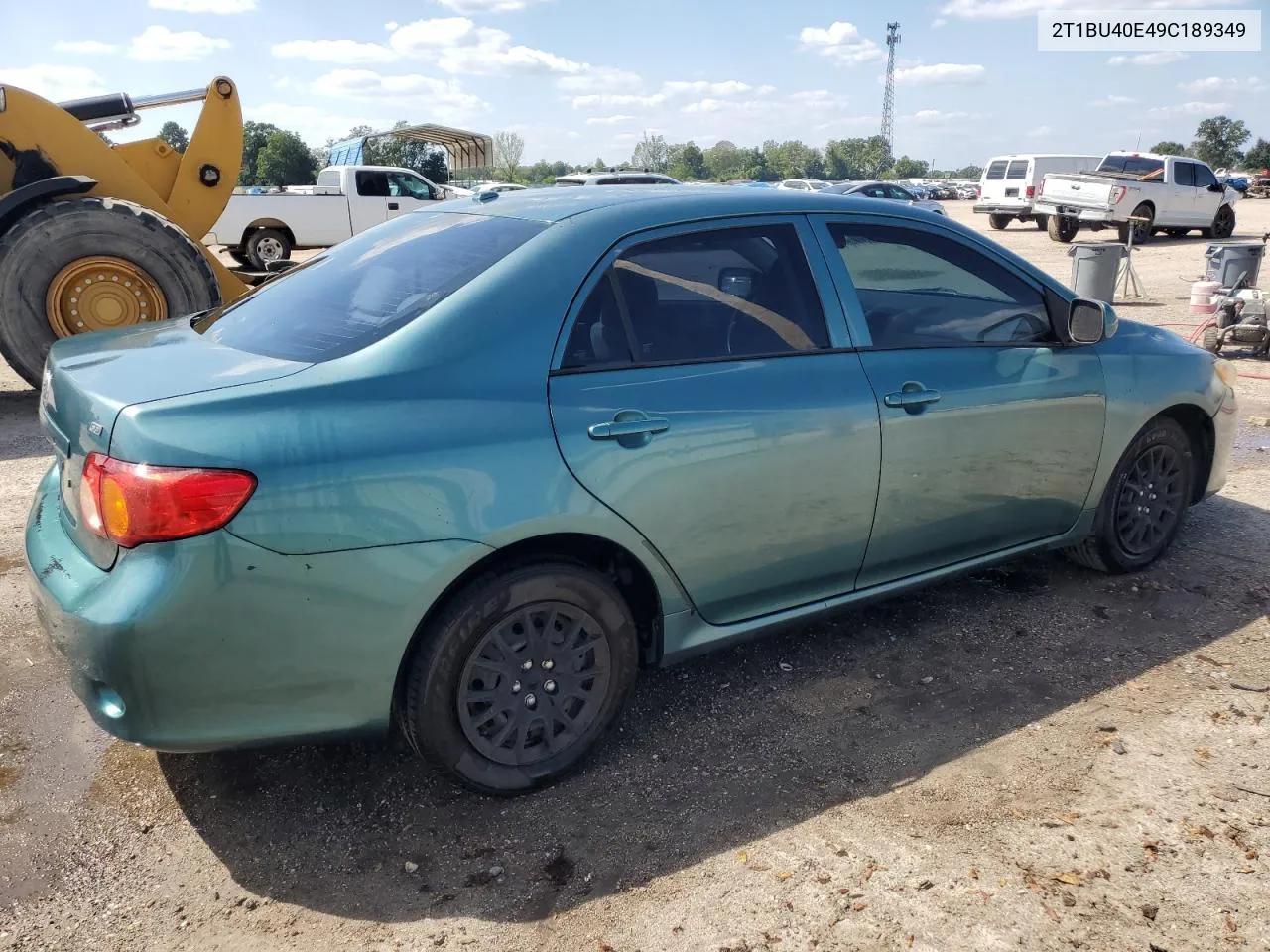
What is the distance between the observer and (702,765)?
10.2ft

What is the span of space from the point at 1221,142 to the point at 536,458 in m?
106

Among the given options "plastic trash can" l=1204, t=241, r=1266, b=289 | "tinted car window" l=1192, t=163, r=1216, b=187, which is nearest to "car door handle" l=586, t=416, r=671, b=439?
"plastic trash can" l=1204, t=241, r=1266, b=289

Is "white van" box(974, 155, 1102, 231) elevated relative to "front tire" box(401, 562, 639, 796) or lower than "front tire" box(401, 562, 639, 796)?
elevated

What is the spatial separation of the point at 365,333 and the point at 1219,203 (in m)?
27.3

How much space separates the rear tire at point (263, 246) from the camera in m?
18.3

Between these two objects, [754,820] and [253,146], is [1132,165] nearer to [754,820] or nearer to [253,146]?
[754,820]

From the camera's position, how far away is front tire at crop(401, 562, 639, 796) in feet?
8.84

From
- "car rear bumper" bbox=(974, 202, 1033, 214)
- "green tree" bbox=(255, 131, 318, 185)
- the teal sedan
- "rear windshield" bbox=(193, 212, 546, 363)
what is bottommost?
the teal sedan

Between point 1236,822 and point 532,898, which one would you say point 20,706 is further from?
point 1236,822

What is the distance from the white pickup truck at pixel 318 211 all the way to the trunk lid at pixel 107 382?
15.5 meters

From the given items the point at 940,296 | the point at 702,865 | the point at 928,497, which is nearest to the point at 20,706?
the point at 702,865

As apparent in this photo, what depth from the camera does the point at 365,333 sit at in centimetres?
279

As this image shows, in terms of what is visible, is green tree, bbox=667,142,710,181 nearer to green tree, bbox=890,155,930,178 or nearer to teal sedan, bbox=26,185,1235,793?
green tree, bbox=890,155,930,178

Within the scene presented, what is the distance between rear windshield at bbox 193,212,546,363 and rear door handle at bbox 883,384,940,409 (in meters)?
1.29
